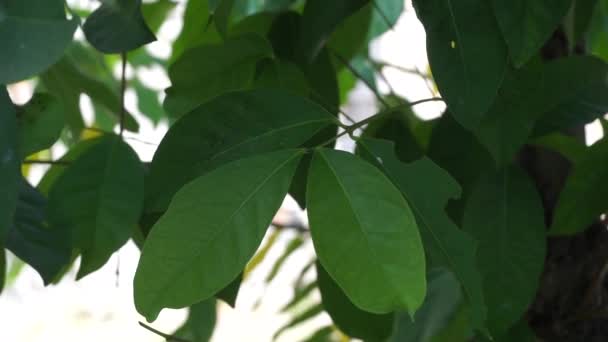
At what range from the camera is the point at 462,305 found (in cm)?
65

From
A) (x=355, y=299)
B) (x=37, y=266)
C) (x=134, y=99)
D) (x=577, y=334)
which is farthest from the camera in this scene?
(x=134, y=99)

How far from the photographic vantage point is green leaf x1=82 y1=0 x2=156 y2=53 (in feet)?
1.26

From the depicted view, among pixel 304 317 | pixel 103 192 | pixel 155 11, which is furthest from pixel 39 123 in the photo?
pixel 304 317

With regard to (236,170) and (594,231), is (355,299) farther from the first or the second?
(594,231)

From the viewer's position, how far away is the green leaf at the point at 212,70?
463mm

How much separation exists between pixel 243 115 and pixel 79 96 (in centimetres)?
24

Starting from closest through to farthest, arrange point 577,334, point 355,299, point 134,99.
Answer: point 355,299 < point 577,334 < point 134,99

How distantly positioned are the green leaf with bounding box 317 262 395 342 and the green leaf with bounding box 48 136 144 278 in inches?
5.0

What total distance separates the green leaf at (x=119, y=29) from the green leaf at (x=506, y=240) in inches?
7.3

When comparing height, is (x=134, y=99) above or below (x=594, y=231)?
below

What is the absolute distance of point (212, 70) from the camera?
47cm

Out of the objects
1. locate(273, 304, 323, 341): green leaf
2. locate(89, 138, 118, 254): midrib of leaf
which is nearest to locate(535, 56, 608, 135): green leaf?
locate(89, 138, 118, 254): midrib of leaf

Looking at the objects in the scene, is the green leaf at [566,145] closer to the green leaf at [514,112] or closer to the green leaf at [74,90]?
the green leaf at [514,112]

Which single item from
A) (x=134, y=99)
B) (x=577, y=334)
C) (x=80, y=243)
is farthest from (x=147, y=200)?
(x=134, y=99)
